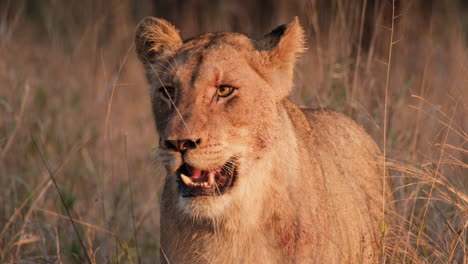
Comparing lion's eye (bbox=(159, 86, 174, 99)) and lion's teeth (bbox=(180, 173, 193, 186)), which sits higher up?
lion's eye (bbox=(159, 86, 174, 99))

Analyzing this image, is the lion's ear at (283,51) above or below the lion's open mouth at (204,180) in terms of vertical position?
above

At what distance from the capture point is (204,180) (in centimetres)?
383

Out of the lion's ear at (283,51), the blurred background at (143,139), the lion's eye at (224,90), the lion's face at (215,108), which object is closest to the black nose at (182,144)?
the lion's face at (215,108)

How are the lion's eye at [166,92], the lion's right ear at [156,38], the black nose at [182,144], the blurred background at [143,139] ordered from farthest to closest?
the blurred background at [143,139] < the lion's right ear at [156,38] < the lion's eye at [166,92] < the black nose at [182,144]

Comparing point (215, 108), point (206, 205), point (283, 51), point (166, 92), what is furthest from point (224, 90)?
point (206, 205)

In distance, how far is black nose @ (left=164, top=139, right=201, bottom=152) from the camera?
3.65 meters

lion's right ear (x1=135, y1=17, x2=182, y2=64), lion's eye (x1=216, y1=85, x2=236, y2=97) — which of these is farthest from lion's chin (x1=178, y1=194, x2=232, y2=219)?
lion's right ear (x1=135, y1=17, x2=182, y2=64)

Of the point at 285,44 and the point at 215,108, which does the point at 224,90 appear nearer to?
the point at 215,108

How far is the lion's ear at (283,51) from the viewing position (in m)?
4.24

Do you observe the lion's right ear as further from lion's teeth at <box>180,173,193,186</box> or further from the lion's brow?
lion's teeth at <box>180,173,193,186</box>

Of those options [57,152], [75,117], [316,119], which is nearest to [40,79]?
[75,117]

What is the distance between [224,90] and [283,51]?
0.49 meters

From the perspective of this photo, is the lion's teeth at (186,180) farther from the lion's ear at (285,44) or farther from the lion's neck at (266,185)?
the lion's ear at (285,44)

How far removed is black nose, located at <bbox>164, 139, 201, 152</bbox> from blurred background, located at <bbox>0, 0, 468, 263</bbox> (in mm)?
903
